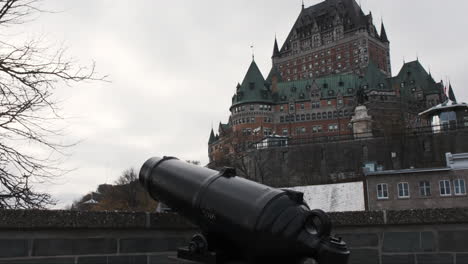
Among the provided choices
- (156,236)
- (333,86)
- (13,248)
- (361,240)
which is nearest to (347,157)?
(333,86)

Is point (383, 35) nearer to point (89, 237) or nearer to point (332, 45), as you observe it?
point (332, 45)

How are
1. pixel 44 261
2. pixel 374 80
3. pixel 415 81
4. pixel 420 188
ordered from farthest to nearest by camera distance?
pixel 374 80 < pixel 415 81 < pixel 420 188 < pixel 44 261

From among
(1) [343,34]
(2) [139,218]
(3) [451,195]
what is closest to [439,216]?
(2) [139,218]

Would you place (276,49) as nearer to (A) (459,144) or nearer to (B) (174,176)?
(A) (459,144)

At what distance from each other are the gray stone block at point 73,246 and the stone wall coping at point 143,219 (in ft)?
0.46

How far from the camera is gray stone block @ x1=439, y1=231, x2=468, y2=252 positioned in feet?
15.3

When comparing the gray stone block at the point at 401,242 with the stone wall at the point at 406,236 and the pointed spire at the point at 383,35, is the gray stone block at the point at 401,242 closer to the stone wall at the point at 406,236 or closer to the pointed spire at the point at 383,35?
the stone wall at the point at 406,236

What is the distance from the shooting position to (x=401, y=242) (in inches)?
190

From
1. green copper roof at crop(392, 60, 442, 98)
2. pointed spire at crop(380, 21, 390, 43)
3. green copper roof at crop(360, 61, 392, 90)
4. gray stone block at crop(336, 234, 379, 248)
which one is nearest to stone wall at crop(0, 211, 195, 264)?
gray stone block at crop(336, 234, 379, 248)

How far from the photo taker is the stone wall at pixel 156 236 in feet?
14.0

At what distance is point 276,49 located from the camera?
134 m

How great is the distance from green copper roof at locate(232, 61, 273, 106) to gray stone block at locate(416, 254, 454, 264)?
94.4m

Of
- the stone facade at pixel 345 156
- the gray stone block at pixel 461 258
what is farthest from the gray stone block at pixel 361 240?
the stone facade at pixel 345 156

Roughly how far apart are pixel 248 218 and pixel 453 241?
2627 millimetres
